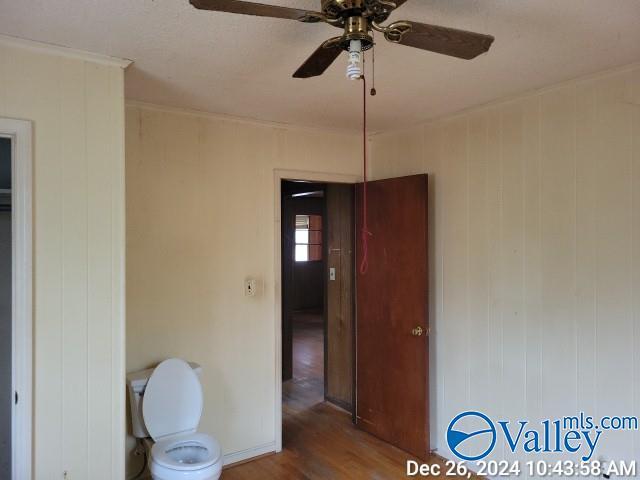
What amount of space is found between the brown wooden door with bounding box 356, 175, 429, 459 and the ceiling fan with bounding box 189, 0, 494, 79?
71.1 inches

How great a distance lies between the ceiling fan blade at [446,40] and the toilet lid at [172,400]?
2194mm

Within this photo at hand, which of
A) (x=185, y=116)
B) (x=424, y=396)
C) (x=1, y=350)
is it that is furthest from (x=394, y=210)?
(x=1, y=350)

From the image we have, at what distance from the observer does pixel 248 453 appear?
3215 mm

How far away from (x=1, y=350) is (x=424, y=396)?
2.61 metres

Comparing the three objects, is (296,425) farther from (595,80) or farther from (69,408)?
(595,80)

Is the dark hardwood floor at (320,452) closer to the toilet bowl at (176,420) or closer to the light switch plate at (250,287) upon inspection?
the toilet bowl at (176,420)

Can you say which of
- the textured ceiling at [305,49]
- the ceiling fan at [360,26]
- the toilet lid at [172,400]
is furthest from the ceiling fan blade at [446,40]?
the toilet lid at [172,400]

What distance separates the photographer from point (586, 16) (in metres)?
1.73

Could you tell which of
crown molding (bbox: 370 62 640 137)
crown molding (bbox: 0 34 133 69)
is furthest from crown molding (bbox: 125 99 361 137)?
crown molding (bbox: 0 34 133 69)

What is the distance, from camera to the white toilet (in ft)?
8.36

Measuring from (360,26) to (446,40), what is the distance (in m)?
0.27

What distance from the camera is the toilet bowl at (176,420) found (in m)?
2.41
